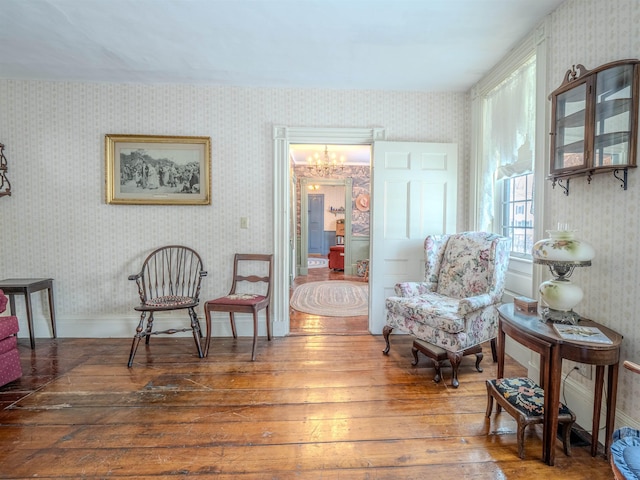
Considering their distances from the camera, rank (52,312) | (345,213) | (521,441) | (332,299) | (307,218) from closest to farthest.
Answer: (521,441), (52,312), (332,299), (345,213), (307,218)

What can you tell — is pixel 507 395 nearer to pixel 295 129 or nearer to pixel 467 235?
pixel 467 235

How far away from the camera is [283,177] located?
3340 mm

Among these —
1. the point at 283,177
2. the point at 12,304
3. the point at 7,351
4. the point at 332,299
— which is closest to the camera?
the point at 7,351

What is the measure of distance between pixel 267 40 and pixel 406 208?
79.0 inches

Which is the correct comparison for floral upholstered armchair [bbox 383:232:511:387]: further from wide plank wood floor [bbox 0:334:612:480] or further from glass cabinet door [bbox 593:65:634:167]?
glass cabinet door [bbox 593:65:634:167]

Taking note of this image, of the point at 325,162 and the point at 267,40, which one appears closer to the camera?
the point at 267,40

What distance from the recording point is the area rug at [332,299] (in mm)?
4246

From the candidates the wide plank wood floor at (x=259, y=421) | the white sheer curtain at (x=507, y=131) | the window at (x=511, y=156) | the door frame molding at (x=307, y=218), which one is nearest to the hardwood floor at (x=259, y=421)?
the wide plank wood floor at (x=259, y=421)

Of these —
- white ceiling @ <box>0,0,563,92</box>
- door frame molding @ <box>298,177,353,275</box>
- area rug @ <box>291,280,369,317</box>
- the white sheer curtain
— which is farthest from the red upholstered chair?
door frame molding @ <box>298,177,353,275</box>

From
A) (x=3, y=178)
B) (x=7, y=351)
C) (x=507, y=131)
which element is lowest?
(x=7, y=351)

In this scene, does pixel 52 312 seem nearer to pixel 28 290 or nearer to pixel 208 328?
pixel 28 290

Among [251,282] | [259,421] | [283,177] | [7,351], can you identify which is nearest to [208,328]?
[251,282]

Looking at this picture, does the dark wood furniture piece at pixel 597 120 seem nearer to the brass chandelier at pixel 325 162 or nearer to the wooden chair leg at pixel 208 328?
the wooden chair leg at pixel 208 328

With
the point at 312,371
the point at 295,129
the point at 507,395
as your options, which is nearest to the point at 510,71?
the point at 295,129
